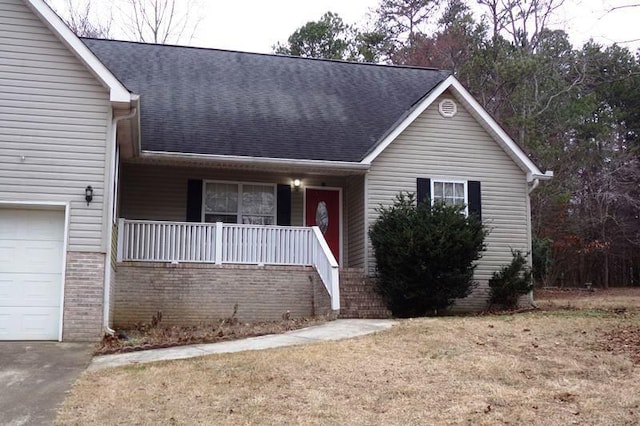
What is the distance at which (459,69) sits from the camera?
29.4 m

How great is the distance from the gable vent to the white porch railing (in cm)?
431

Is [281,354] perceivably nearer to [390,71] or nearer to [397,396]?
[397,396]

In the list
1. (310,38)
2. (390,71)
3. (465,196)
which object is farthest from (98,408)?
(310,38)

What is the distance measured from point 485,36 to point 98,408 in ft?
93.3

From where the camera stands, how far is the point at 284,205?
16.5 meters

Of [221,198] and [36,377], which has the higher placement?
[221,198]

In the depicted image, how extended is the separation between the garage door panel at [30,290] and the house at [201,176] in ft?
0.07

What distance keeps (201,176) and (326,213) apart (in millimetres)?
3175

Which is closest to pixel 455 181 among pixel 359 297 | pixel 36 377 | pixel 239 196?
pixel 359 297

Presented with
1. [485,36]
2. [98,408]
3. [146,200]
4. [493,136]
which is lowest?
[98,408]

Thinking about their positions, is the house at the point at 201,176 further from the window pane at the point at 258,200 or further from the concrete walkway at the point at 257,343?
the concrete walkway at the point at 257,343

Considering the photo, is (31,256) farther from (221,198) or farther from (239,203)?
(239,203)

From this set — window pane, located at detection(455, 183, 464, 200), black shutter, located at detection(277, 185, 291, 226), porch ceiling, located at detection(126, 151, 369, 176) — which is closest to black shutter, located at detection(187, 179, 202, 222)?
porch ceiling, located at detection(126, 151, 369, 176)

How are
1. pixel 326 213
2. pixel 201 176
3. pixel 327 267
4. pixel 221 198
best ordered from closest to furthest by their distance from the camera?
pixel 327 267
pixel 201 176
pixel 221 198
pixel 326 213
